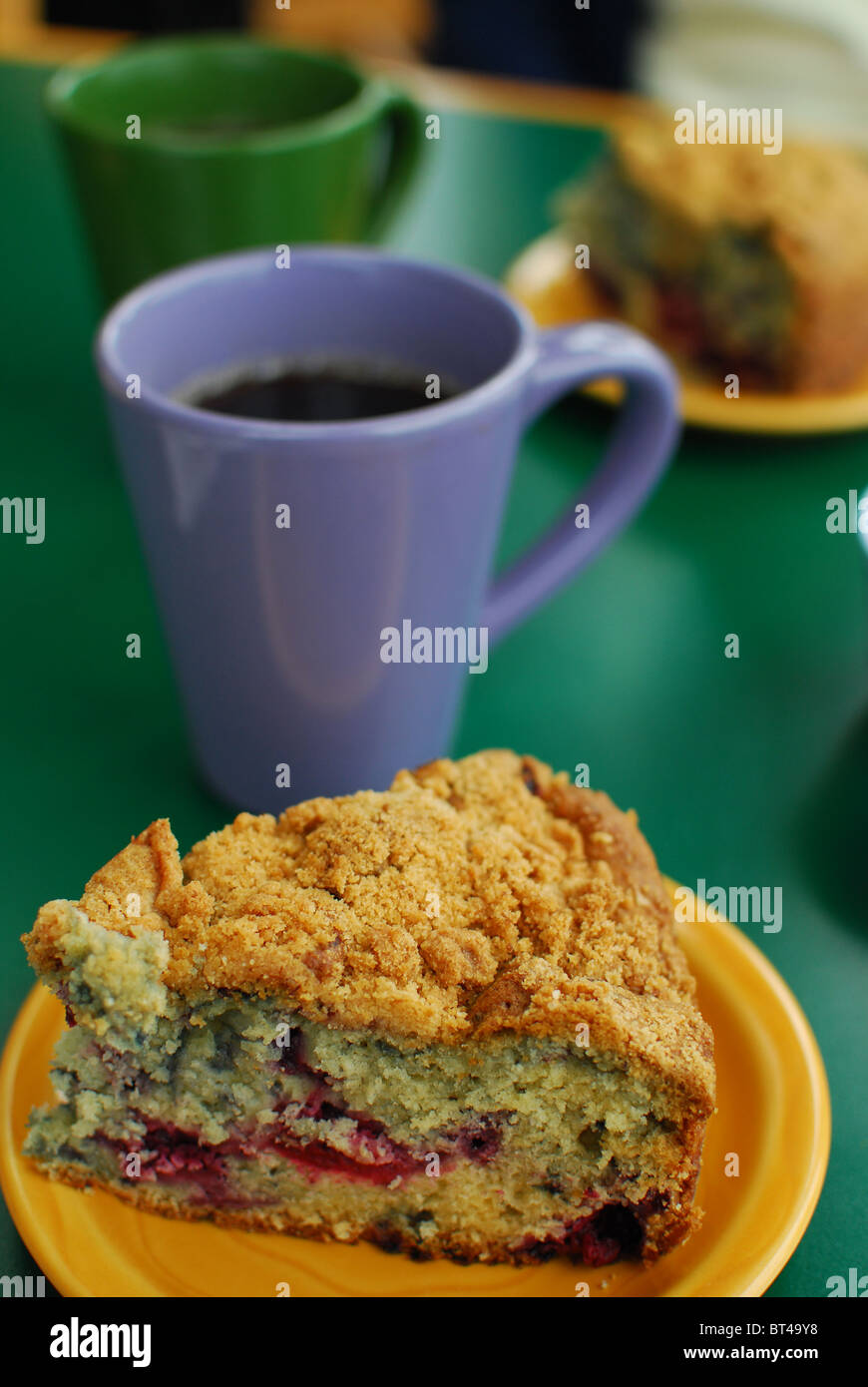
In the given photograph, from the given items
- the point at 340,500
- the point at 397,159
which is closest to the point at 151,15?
the point at 397,159

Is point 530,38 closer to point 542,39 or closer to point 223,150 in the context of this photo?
point 542,39

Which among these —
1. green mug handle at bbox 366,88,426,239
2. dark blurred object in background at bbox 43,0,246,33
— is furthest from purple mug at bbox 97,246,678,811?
dark blurred object in background at bbox 43,0,246,33

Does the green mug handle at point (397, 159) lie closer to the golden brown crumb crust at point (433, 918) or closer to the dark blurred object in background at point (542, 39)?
the golden brown crumb crust at point (433, 918)

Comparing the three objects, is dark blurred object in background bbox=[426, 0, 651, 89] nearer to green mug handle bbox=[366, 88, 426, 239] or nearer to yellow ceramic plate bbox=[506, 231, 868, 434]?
yellow ceramic plate bbox=[506, 231, 868, 434]

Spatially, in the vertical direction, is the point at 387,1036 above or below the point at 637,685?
below

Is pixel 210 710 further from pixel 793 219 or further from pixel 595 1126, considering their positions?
pixel 793 219

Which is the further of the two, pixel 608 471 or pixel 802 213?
pixel 802 213
